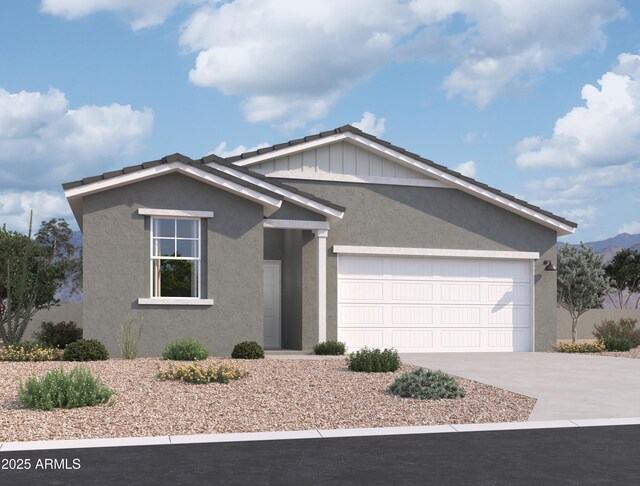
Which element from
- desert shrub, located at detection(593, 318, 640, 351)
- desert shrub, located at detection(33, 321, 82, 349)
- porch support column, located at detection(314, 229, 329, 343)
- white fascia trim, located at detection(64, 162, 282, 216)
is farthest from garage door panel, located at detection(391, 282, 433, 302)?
desert shrub, located at detection(33, 321, 82, 349)

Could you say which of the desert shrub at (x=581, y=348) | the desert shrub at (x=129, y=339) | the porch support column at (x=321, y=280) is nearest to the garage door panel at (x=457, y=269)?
the desert shrub at (x=581, y=348)

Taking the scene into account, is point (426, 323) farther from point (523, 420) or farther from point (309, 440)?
point (309, 440)

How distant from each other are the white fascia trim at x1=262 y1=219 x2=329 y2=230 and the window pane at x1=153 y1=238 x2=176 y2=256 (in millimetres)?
2472

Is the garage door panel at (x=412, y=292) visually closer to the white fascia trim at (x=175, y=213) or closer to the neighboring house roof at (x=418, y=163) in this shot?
the neighboring house roof at (x=418, y=163)

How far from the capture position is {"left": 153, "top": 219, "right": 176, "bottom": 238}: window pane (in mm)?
18062

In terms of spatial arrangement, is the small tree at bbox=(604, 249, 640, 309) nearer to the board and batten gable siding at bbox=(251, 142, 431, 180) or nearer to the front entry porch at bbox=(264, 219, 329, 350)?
the board and batten gable siding at bbox=(251, 142, 431, 180)

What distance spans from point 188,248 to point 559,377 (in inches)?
323

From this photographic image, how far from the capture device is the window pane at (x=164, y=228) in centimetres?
1806

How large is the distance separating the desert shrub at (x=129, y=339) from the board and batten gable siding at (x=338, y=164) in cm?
554

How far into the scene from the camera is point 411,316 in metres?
21.4

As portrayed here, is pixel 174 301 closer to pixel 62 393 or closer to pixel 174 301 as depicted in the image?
pixel 174 301

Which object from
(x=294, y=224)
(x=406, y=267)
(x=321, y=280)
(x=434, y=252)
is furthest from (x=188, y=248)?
(x=434, y=252)

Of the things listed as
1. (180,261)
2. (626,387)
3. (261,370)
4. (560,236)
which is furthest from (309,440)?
(560,236)

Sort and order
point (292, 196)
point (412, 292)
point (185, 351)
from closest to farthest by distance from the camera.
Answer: point (185, 351) < point (292, 196) < point (412, 292)
